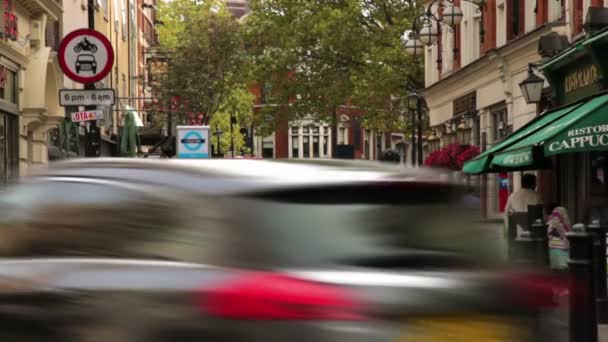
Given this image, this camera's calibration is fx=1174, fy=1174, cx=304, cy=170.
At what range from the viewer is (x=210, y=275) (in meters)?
4.39

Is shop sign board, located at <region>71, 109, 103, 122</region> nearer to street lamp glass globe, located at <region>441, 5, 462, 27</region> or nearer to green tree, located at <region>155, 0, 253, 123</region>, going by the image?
street lamp glass globe, located at <region>441, 5, 462, 27</region>

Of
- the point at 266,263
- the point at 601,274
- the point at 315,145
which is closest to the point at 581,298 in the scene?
the point at 601,274

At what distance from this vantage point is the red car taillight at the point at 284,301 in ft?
13.6

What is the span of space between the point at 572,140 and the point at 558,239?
2767 millimetres

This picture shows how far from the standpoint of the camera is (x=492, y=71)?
31812mm

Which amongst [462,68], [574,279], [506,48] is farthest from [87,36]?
[462,68]

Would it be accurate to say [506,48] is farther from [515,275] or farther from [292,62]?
[515,275]

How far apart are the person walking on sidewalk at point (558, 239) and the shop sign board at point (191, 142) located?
22.9 metres

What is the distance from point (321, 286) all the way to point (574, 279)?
4.01 m

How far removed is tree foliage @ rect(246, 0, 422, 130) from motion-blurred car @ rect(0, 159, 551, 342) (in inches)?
1400

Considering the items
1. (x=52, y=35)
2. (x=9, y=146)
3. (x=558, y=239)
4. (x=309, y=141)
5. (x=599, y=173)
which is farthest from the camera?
(x=309, y=141)

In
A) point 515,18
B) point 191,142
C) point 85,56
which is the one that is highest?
point 515,18

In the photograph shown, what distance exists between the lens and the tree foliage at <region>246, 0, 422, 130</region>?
4141cm

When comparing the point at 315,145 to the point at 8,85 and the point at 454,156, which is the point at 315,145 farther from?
the point at 8,85
